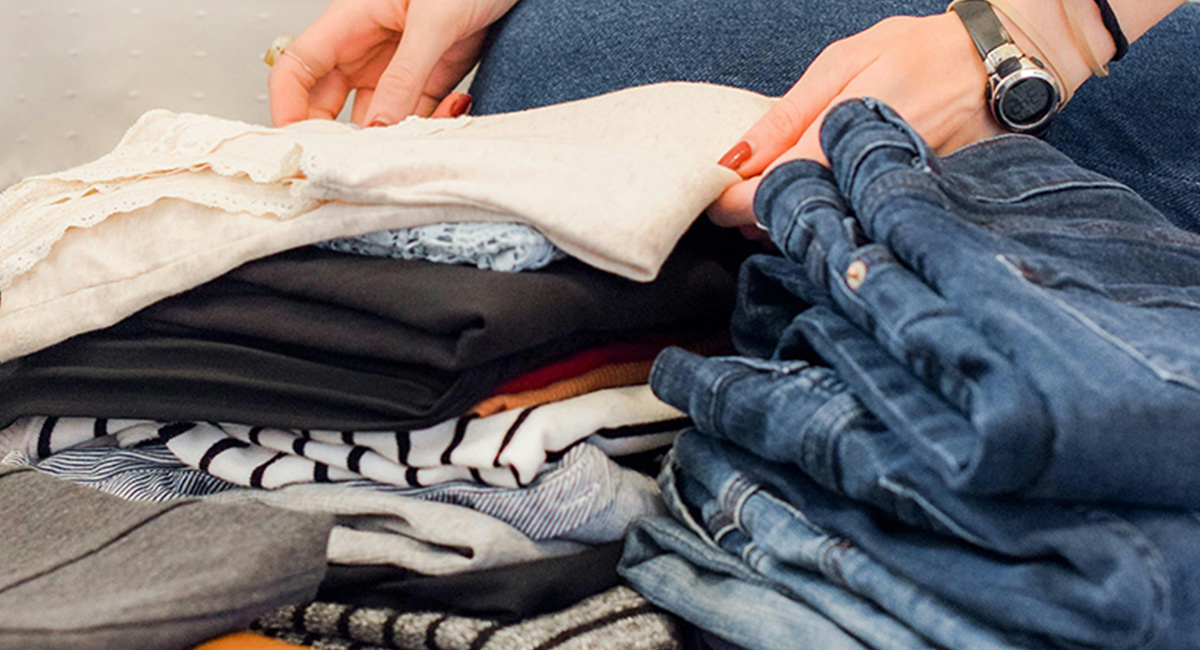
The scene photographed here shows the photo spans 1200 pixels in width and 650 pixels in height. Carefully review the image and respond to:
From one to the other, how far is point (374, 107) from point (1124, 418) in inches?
28.3

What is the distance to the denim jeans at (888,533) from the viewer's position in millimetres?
285

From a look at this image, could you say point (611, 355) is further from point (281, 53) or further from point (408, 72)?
point (281, 53)

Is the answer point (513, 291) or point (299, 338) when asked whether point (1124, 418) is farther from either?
point (299, 338)

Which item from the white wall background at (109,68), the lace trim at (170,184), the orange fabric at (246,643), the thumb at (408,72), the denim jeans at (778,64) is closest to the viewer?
the orange fabric at (246,643)

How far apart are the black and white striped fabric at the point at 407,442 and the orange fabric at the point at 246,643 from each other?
9 cm

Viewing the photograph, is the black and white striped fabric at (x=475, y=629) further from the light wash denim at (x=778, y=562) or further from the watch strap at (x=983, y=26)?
the watch strap at (x=983, y=26)

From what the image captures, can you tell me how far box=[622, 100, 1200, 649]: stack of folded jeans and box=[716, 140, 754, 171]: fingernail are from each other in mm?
83

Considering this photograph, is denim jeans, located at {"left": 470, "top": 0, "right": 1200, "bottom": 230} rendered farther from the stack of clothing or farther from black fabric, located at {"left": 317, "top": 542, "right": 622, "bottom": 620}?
black fabric, located at {"left": 317, "top": 542, "right": 622, "bottom": 620}

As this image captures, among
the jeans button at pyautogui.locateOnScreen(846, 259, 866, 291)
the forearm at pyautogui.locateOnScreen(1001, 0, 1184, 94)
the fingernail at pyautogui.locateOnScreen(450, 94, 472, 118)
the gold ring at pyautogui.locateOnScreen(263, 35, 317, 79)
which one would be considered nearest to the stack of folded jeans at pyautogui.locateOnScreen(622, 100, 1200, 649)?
the jeans button at pyautogui.locateOnScreen(846, 259, 866, 291)

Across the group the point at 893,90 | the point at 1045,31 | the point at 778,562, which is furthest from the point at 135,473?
the point at 1045,31

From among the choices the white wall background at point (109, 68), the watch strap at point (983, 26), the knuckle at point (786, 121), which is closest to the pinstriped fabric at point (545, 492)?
the knuckle at point (786, 121)

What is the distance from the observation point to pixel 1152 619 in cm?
27

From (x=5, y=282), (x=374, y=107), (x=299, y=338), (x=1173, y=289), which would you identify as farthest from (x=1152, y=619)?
(x=374, y=107)

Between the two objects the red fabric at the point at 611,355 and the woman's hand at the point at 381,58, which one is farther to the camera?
the woman's hand at the point at 381,58
